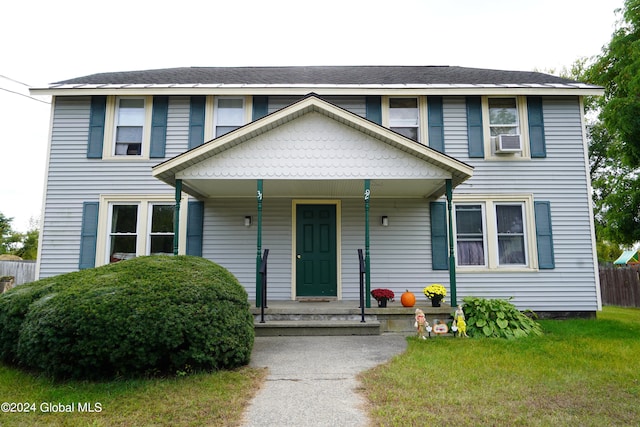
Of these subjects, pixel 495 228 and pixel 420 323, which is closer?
pixel 420 323

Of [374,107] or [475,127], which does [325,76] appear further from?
[475,127]

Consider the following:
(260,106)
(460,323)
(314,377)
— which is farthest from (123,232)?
(460,323)

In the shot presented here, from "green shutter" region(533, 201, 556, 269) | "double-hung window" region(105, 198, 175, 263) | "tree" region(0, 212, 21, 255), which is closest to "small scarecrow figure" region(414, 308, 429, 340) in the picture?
"green shutter" region(533, 201, 556, 269)

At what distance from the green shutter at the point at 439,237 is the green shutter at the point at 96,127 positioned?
297 inches

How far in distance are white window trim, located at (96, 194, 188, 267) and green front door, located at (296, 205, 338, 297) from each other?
8.25ft

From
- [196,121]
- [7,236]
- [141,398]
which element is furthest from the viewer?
[7,236]

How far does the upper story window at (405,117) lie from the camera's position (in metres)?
8.65

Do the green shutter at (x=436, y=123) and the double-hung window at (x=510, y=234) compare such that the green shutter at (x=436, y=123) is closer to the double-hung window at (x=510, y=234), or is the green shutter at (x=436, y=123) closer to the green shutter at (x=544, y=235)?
Result: the double-hung window at (x=510, y=234)

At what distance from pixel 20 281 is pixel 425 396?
1459 cm

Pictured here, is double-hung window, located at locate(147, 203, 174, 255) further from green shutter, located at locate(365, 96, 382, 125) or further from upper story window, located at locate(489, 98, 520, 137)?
upper story window, located at locate(489, 98, 520, 137)

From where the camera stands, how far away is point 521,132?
8.53m

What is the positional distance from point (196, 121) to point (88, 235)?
341 cm

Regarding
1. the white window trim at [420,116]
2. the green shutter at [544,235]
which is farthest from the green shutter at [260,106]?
the green shutter at [544,235]

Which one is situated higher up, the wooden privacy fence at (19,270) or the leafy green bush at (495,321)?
the wooden privacy fence at (19,270)
